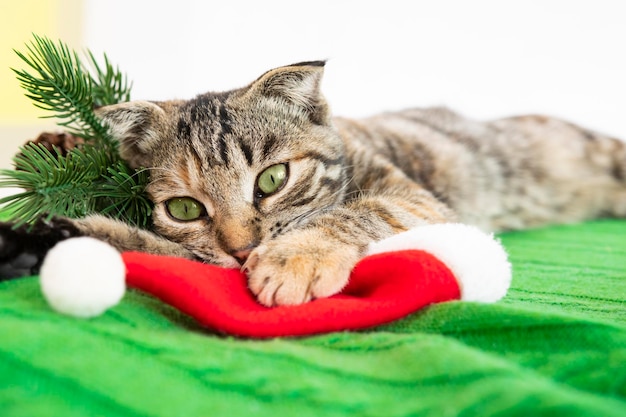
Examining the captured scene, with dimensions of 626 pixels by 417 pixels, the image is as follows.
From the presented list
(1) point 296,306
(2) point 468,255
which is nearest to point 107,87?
(1) point 296,306

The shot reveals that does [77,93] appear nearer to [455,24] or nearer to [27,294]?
[27,294]

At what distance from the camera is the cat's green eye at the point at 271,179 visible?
49.6 inches

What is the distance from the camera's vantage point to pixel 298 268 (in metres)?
0.96

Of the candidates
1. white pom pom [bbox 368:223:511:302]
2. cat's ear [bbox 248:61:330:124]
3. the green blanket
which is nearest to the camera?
the green blanket

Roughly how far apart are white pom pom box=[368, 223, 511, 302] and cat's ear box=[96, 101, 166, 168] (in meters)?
0.66

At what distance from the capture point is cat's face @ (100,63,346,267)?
1.21 m

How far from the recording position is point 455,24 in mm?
3096

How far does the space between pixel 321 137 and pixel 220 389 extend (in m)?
0.87

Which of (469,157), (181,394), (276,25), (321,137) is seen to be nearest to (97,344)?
(181,394)

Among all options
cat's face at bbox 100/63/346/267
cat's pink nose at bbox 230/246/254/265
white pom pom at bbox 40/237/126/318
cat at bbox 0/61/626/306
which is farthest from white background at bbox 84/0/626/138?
white pom pom at bbox 40/237/126/318

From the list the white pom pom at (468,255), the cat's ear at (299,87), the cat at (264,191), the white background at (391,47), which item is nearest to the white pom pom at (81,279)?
the cat at (264,191)

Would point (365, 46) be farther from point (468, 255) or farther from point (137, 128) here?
point (468, 255)

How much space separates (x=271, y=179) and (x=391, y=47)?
217 centimetres

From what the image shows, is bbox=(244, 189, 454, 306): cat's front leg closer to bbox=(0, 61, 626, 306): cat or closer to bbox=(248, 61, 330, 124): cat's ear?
bbox=(0, 61, 626, 306): cat
